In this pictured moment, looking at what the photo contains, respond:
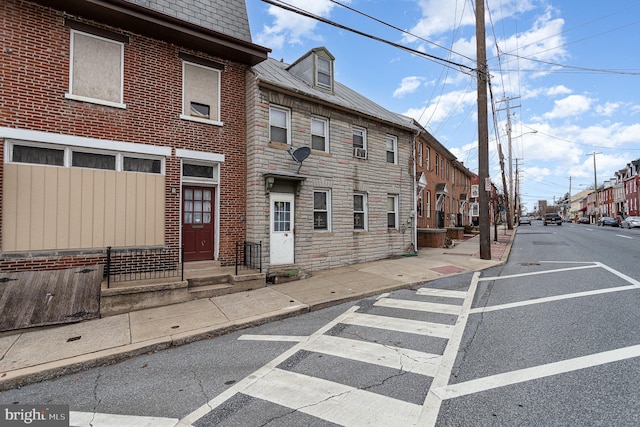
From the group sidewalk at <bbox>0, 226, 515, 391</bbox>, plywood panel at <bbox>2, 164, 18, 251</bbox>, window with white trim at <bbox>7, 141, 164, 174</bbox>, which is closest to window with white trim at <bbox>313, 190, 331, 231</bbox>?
sidewalk at <bbox>0, 226, 515, 391</bbox>

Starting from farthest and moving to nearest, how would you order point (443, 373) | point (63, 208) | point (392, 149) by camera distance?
point (392, 149) < point (63, 208) < point (443, 373)

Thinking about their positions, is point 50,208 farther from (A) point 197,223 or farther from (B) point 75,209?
(A) point 197,223

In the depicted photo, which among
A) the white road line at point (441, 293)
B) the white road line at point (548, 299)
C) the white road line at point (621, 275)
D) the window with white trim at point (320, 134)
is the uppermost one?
the window with white trim at point (320, 134)

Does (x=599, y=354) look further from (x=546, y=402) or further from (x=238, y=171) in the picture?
(x=238, y=171)

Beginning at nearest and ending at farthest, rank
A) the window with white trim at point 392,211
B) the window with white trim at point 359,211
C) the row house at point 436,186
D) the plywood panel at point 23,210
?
1. the plywood panel at point 23,210
2. the window with white trim at point 359,211
3. the window with white trim at point 392,211
4. the row house at point 436,186

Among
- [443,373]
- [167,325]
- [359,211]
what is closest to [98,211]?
[167,325]

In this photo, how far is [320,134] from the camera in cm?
1087

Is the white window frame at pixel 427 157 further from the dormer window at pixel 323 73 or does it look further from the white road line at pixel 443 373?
the white road line at pixel 443 373

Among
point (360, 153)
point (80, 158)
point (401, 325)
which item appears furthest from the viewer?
point (360, 153)

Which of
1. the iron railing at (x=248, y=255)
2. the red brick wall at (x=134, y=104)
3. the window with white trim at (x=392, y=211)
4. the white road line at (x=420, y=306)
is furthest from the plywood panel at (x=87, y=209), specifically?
the window with white trim at (x=392, y=211)

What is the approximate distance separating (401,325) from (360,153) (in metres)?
7.54

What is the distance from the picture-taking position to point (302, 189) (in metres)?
10.0

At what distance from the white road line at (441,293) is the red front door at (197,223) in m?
5.84

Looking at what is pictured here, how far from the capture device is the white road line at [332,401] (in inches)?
117
